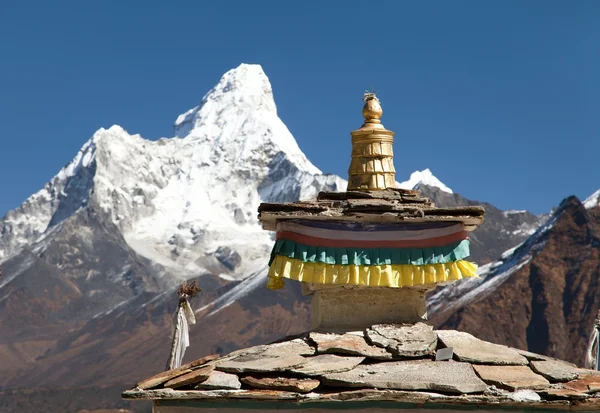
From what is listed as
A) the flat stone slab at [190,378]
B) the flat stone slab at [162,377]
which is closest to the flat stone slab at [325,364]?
the flat stone slab at [190,378]

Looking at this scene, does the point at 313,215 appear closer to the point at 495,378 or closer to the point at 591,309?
the point at 495,378

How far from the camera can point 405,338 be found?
36.7 ft

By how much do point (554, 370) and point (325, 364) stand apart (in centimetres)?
213

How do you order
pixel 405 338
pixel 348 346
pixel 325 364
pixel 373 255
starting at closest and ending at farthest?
pixel 325 364
pixel 348 346
pixel 405 338
pixel 373 255

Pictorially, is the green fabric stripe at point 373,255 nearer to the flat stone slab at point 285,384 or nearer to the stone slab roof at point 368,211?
the stone slab roof at point 368,211

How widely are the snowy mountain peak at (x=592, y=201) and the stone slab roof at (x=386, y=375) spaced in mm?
158643

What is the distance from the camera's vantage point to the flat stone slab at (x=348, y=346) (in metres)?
10.8

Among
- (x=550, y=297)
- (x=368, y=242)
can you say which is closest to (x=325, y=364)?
(x=368, y=242)

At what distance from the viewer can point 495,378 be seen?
10406 millimetres

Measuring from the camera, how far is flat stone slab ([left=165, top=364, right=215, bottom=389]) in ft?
34.2

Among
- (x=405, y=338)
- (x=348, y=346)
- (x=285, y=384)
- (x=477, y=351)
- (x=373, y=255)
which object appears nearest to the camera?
(x=285, y=384)

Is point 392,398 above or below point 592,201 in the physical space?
below

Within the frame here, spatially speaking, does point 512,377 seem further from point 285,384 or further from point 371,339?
point 285,384

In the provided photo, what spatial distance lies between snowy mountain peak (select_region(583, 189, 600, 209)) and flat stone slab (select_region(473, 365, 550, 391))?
15883 cm
